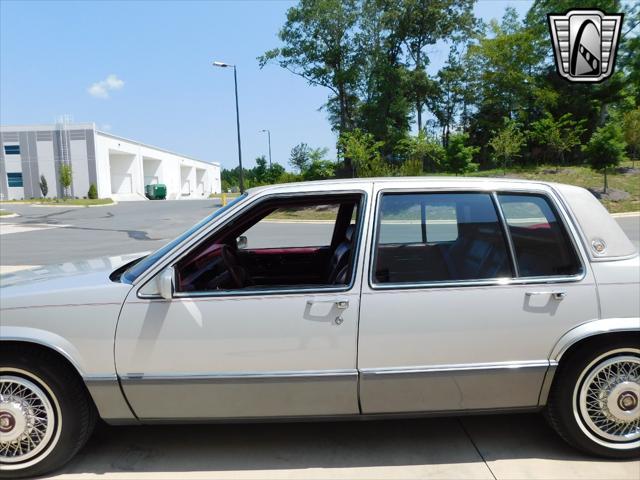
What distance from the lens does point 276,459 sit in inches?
112

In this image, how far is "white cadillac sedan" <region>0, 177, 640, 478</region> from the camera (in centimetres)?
260

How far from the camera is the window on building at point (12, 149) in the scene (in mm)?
63250

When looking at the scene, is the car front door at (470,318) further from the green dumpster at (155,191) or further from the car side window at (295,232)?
the green dumpster at (155,191)

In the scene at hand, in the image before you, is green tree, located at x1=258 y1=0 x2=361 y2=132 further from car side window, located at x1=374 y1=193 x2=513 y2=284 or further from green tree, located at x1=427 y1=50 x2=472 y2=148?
car side window, located at x1=374 y1=193 x2=513 y2=284

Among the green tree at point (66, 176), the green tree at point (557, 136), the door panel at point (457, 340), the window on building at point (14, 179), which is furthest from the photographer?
the window on building at point (14, 179)

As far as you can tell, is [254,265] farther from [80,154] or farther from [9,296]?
[80,154]

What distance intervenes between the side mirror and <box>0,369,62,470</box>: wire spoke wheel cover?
90 centimetres

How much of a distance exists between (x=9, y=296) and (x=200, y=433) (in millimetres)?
1484

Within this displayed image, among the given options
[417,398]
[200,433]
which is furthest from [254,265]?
[417,398]

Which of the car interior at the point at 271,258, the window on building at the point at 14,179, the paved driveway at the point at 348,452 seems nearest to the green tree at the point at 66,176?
the window on building at the point at 14,179

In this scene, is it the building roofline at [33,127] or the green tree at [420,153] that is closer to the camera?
the green tree at [420,153]

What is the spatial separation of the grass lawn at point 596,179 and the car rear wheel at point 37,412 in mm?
23196

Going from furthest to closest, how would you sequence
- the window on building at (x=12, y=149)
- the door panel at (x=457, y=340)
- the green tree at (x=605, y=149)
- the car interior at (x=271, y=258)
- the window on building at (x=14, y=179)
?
1. the window on building at (x=14, y=179)
2. the window on building at (x=12, y=149)
3. the green tree at (x=605, y=149)
4. the car interior at (x=271, y=258)
5. the door panel at (x=457, y=340)

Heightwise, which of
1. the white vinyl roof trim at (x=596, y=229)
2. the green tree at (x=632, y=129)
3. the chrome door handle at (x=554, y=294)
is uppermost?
the green tree at (x=632, y=129)
